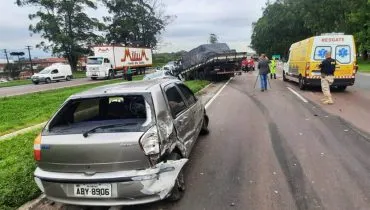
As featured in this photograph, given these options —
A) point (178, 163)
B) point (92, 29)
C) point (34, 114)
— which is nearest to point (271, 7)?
point (92, 29)

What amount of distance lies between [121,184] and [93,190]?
1.13ft

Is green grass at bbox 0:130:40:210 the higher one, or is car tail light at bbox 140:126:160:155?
car tail light at bbox 140:126:160:155

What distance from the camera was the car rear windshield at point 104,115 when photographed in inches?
194

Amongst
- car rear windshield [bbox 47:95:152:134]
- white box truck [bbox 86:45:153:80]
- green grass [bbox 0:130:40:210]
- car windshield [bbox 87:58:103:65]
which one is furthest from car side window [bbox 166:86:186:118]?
car windshield [bbox 87:58:103:65]

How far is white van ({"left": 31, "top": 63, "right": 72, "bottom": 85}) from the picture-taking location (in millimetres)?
39844

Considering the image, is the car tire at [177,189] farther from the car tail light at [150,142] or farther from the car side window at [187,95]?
the car side window at [187,95]

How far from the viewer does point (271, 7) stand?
323ft

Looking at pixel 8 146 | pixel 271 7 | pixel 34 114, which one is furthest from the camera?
pixel 271 7

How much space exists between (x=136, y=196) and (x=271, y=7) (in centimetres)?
9947

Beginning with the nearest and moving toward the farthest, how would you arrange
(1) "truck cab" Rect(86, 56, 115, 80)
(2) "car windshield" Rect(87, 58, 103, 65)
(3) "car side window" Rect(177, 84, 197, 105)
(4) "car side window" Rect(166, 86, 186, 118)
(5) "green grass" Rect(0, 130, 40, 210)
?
(5) "green grass" Rect(0, 130, 40, 210)
(4) "car side window" Rect(166, 86, 186, 118)
(3) "car side window" Rect(177, 84, 197, 105)
(1) "truck cab" Rect(86, 56, 115, 80)
(2) "car windshield" Rect(87, 58, 103, 65)

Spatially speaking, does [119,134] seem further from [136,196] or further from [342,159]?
[342,159]

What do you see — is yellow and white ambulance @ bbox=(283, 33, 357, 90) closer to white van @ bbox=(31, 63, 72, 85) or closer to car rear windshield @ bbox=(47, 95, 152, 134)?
car rear windshield @ bbox=(47, 95, 152, 134)

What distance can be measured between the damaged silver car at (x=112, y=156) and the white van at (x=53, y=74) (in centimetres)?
3679

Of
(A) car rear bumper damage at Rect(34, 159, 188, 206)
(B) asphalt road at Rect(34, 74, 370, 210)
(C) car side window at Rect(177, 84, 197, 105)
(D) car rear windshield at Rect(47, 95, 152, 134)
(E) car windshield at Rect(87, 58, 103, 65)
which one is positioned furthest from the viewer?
(E) car windshield at Rect(87, 58, 103, 65)
